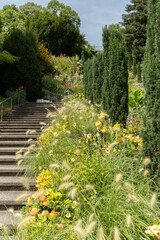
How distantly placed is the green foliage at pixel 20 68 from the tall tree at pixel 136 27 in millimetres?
15893

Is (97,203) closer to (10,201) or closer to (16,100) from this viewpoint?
(10,201)

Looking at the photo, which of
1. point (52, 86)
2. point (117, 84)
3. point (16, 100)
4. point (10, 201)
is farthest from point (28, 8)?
point (10, 201)

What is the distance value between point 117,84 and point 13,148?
3339mm

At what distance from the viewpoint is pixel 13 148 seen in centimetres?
642

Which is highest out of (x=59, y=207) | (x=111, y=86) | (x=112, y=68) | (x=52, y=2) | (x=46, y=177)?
(x=52, y=2)

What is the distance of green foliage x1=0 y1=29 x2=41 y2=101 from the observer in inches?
549

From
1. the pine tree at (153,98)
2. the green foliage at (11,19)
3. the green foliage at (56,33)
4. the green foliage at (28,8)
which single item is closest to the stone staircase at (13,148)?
the pine tree at (153,98)

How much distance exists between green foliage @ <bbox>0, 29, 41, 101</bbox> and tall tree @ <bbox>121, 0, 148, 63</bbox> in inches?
626

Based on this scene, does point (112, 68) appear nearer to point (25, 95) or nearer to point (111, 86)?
point (111, 86)

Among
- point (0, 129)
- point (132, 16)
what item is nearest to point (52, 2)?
point (132, 16)

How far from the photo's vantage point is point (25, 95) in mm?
13977

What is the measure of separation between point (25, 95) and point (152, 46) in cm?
1088

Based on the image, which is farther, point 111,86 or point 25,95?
point 25,95

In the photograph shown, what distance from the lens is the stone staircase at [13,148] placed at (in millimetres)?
3906
